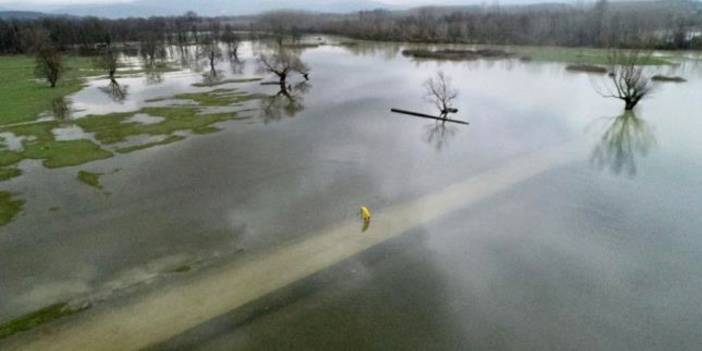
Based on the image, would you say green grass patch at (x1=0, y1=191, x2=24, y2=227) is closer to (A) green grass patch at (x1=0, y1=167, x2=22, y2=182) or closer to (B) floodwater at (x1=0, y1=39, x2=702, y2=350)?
(B) floodwater at (x1=0, y1=39, x2=702, y2=350)

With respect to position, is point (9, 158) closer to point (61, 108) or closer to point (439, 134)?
point (61, 108)

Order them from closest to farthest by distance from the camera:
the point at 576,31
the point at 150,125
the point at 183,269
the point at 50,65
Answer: the point at 183,269 → the point at 150,125 → the point at 50,65 → the point at 576,31

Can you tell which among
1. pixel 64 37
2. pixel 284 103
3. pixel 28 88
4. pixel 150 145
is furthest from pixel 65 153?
pixel 64 37

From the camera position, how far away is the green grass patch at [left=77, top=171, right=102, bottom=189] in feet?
76.9

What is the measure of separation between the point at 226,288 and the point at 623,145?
27656 millimetres

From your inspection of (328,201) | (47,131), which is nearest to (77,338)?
(328,201)

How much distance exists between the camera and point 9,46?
3760 inches

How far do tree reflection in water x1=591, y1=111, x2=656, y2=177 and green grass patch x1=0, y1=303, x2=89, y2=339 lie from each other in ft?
87.0

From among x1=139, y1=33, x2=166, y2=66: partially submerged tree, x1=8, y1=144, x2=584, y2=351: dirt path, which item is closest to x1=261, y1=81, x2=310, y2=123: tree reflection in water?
x1=8, y1=144, x2=584, y2=351: dirt path

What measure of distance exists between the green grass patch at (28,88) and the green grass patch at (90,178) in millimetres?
18224

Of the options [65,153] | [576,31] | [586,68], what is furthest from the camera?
[576,31]

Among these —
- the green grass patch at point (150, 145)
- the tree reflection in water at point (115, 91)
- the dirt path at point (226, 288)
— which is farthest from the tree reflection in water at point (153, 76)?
the dirt path at point (226, 288)

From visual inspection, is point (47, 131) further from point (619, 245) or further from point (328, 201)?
point (619, 245)

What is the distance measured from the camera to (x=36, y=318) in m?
13.5
